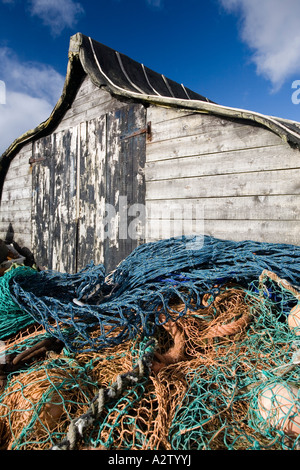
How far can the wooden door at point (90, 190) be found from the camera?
166 inches

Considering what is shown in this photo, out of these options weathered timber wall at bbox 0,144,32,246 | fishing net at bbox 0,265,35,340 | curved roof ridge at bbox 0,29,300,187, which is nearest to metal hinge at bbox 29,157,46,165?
weathered timber wall at bbox 0,144,32,246

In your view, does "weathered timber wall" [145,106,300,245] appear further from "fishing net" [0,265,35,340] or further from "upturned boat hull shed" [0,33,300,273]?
"fishing net" [0,265,35,340]

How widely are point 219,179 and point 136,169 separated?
1352 mm

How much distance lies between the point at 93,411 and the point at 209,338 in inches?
41.7

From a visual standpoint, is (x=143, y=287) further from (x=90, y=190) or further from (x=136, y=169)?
(x=90, y=190)

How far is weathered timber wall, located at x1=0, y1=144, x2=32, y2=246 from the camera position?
6.45 metres

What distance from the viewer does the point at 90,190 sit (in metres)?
4.83

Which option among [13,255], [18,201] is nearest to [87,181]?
[13,255]

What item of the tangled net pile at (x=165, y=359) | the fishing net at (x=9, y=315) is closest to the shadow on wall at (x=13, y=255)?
the fishing net at (x=9, y=315)

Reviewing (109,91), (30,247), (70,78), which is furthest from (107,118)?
(30,247)

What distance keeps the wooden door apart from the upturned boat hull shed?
0.02m

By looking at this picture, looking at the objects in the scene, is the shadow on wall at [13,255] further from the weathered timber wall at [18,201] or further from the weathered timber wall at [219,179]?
the weathered timber wall at [219,179]

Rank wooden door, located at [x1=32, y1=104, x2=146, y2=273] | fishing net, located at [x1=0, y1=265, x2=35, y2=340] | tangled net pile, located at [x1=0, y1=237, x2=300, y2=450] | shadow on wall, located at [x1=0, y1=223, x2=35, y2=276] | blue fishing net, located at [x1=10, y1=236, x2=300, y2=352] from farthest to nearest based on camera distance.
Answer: shadow on wall, located at [x1=0, y1=223, x2=35, y2=276] → wooden door, located at [x1=32, y1=104, x2=146, y2=273] → fishing net, located at [x1=0, y1=265, x2=35, y2=340] → blue fishing net, located at [x1=10, y1=236, x2=300, y2=352] → tangled net pile, located at [x1=0, y1=237, x2=300, y2=450]
